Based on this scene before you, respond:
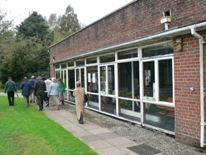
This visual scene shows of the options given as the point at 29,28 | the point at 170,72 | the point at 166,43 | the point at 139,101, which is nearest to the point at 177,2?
the point at 166,43

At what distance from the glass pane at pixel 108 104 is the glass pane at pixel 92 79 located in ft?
3.31

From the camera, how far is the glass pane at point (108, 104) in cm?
1055

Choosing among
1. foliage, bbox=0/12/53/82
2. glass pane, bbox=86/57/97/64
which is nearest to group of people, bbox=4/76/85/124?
glass pane, bbox=86/57/97/64

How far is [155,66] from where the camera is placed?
24.9ft

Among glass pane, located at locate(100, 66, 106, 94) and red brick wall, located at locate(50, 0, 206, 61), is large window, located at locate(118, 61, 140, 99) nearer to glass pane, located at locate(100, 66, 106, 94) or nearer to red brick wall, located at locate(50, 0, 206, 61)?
red brick wall, located at locate(50, 0, 206, 61)

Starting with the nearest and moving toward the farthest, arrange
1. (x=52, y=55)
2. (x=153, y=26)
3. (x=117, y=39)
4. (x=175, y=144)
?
(x=175, y=144) < (x=153, y=26) < (x=117, y=39) < (x=52, y=55)

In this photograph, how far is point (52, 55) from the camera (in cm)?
2144

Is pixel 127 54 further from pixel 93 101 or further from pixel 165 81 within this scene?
pixel 93 101

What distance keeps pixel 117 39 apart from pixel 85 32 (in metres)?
4.12

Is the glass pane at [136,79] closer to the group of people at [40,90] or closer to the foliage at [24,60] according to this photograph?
the group of people at [40,90]

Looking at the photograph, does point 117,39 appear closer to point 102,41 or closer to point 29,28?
point 102,41

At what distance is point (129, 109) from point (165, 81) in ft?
7.99

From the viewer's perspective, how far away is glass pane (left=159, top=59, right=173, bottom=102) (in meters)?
7.11

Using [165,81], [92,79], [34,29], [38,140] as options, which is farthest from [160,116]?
[34,29]
